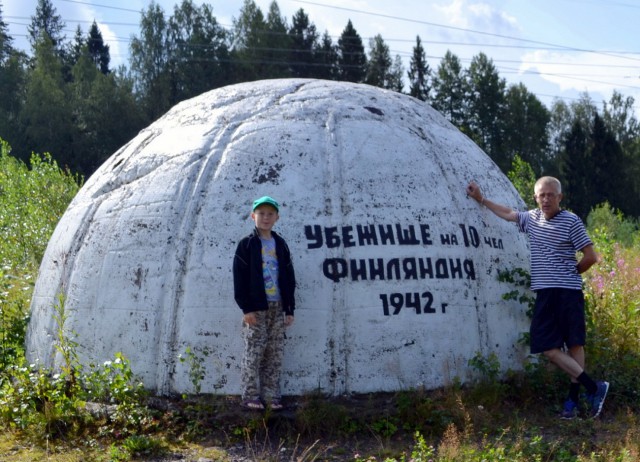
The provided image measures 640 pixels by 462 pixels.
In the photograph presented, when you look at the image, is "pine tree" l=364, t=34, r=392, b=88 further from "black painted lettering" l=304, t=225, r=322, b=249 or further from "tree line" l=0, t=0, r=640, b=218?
"black painted lettering" l=304, t=225, r=322, b=249

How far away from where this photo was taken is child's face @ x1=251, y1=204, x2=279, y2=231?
555 cm

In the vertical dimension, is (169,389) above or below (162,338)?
below

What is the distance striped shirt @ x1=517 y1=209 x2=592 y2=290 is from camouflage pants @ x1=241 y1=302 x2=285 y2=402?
6.80 ft

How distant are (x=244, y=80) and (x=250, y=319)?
126 feet

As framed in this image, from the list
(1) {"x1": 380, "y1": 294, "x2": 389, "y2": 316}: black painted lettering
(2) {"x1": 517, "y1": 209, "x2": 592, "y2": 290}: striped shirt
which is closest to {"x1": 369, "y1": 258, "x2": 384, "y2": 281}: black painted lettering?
(1) {"x1": 380, "y1": 294, "x2": 389, "y2": 316}: black painted lettering

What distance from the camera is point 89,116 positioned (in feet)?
133

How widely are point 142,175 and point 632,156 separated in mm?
49843

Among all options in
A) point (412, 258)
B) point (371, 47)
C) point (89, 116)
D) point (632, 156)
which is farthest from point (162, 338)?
point (632, 156)

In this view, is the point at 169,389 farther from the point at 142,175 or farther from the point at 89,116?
the point at 89,116

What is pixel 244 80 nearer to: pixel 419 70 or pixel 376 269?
pixel 419 70

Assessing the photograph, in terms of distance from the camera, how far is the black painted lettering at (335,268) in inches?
231

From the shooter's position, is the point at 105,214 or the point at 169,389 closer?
the point at 169,389

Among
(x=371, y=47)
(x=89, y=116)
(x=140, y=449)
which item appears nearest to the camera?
(x=140, y=449)

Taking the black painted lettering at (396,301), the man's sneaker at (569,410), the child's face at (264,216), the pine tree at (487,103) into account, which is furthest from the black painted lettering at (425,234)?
the pine tree at (487,103)
